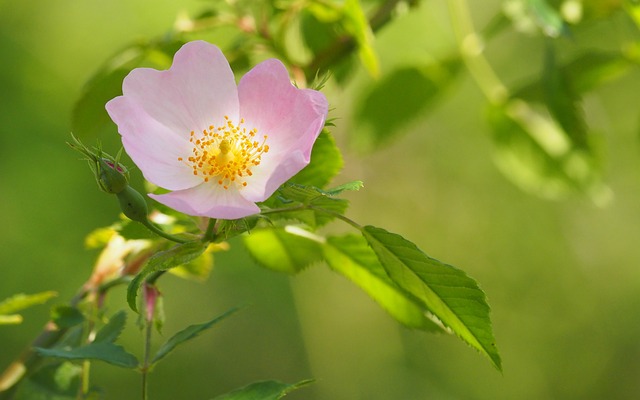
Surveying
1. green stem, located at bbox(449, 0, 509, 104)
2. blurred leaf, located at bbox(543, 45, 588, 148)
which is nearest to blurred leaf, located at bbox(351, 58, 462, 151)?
green stem, located at bbox(449, 0, 509, 104)

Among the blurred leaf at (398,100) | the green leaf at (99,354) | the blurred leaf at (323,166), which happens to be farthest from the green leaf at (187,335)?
the blurred leaf at (398,100)

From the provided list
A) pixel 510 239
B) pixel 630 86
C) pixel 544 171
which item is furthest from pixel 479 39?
pixel 510 239

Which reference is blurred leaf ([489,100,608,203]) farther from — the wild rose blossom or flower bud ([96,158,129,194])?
flower bud ([96,158,129,194])

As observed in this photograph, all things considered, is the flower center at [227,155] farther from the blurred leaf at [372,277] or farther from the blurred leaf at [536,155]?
the blurred leaf at [536,155]

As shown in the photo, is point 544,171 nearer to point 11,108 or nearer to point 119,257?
point 119,257

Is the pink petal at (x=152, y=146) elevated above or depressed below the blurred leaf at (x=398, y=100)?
below

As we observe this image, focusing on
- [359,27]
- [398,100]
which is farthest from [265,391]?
[398,100]
